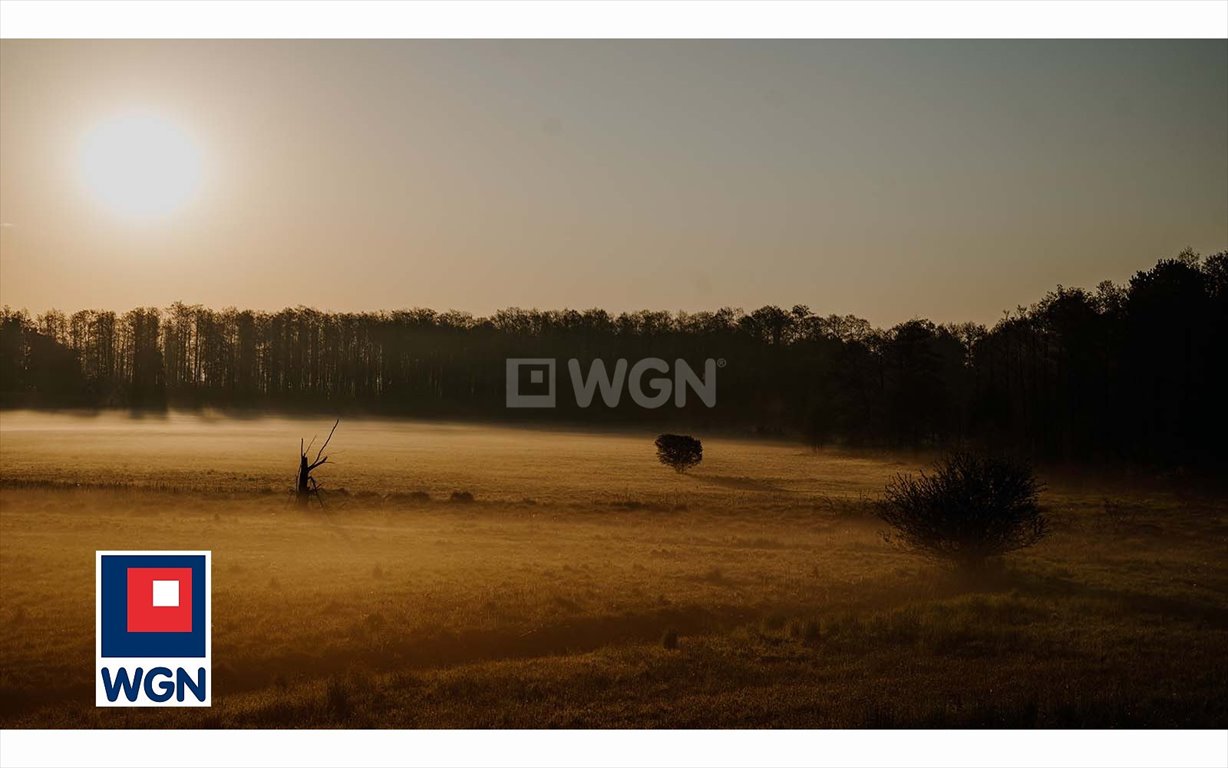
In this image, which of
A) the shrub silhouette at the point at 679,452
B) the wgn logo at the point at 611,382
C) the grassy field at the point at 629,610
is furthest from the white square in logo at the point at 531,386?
the grassy field at the point at 629,610

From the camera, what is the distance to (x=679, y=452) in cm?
5109

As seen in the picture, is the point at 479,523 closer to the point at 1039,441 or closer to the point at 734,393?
the point at 1039,441

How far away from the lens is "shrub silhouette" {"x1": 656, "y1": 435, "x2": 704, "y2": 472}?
51.0m

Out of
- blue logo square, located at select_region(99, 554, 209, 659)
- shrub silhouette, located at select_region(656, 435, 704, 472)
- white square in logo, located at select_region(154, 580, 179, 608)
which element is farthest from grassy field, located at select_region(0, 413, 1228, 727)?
shrub silhouette, located at select_region(656, 435, 704, 472)

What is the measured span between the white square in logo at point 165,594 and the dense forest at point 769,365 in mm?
32997

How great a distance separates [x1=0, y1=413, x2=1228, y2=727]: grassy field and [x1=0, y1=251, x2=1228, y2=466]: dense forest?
456 cm

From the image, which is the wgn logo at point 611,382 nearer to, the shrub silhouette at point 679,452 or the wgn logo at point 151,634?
the shrub silhouette at point 679,452

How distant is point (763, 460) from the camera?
53438mm

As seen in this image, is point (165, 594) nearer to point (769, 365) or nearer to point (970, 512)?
point (970, 512)

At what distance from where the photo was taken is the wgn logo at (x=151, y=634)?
521 inches

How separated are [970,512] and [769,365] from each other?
147ft

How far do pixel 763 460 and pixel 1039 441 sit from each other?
16.7 metres

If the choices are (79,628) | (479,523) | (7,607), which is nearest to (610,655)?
(79,628)

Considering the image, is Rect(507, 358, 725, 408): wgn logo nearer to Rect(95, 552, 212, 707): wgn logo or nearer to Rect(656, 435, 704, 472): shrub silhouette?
Rect(656, 435, 704, 472): shrub silhouette
